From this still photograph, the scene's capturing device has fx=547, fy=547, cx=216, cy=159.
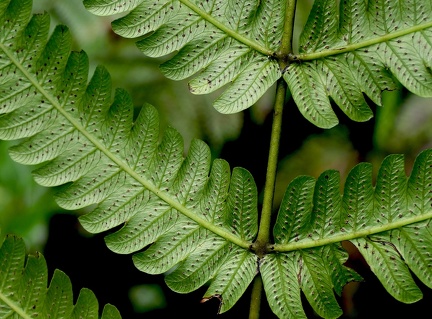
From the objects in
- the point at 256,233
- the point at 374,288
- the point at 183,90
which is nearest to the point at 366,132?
the point at 374,288

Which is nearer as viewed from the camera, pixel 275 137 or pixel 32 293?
pixel 32 293

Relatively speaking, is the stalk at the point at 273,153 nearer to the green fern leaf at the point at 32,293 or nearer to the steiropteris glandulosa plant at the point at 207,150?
the steiropteris glandulosa plant at the point at 207,150

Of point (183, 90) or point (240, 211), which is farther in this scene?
point (183, 90)

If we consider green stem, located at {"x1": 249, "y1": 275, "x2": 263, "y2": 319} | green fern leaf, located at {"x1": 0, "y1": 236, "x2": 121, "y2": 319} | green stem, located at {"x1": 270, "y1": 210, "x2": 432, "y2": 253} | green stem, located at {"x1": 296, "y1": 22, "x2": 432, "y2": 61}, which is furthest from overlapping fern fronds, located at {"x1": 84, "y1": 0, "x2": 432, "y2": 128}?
green fern leaf, located at {"x1": 0, "y1": 236, "x2": 121, "y2": 319}

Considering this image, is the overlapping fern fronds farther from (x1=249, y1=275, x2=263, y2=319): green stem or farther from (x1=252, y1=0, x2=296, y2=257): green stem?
(x1=249, y1=275, x2=263, y2=319): green stem

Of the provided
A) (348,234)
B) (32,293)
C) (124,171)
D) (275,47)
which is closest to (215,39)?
(275,47)

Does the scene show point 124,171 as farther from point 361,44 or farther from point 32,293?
point 361,44

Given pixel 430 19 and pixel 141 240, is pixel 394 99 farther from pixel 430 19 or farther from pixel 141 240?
pixel 141 240

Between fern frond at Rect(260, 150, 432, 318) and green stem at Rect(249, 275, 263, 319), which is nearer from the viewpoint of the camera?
fern frond at Rect(260, 150, 432, 318)
